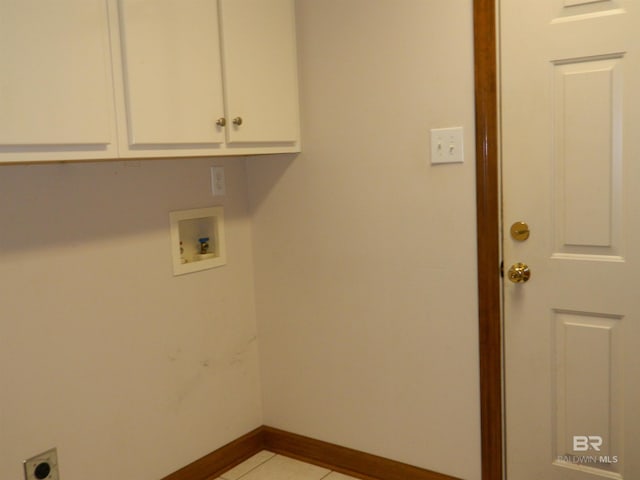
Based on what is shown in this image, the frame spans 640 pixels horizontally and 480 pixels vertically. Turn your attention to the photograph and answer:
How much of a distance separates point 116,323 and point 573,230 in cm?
153

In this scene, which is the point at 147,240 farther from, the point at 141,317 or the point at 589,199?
the point at 589,199

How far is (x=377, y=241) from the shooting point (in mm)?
2297

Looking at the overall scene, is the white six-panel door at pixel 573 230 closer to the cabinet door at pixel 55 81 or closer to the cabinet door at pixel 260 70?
the cabinet door at pixel 260 70

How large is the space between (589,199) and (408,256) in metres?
0.64

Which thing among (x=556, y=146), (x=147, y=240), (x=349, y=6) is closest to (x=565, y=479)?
(x=556, y=146)

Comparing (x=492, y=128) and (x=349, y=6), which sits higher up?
(x=349, y=6)

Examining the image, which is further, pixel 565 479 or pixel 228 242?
pixel 228 242

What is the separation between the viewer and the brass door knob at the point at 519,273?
6.52 feet

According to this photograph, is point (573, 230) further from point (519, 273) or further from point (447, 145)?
point (447, 145)

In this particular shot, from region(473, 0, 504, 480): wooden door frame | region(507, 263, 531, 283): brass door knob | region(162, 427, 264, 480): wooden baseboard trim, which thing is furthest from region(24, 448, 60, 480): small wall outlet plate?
region(507, 263, 531, 283): brass door knob

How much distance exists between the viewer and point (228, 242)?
255 cm

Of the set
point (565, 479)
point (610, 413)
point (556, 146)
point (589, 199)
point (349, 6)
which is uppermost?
point (349, 6)

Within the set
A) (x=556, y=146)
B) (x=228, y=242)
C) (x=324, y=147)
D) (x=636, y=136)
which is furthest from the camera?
(x=228, y=242)

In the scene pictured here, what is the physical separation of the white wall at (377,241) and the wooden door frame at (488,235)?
0.04 meters
